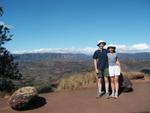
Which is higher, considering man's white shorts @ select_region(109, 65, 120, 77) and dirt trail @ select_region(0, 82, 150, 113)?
man's white shorts @ select_region(109, 65, 120, 77)

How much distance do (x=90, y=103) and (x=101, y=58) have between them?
77.3 inches

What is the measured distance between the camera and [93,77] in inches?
762

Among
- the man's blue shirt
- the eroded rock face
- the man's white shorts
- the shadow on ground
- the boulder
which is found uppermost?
the man's blue shirt

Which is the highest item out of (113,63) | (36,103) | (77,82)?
(113,63)

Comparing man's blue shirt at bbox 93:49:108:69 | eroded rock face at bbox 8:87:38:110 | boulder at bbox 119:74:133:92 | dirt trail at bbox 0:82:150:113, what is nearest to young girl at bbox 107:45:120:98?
man's blue shirt at bbox 93:49:108:69

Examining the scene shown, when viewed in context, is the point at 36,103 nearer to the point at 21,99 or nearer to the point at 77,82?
the point at 21,99

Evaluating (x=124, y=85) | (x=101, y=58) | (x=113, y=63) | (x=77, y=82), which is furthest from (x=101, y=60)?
(x=77, y=82)

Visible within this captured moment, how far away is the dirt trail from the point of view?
44.4 feet

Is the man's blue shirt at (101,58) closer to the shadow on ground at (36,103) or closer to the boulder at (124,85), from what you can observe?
the boulder at (124,85)

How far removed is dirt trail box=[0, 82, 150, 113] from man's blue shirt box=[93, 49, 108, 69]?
1469mm

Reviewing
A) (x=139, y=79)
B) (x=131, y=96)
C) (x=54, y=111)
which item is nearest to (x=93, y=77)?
(x=139, y=79)

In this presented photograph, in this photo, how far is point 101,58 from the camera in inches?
559

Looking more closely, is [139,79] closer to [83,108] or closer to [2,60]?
[83,108]

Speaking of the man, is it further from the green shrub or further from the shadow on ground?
the green shrub
